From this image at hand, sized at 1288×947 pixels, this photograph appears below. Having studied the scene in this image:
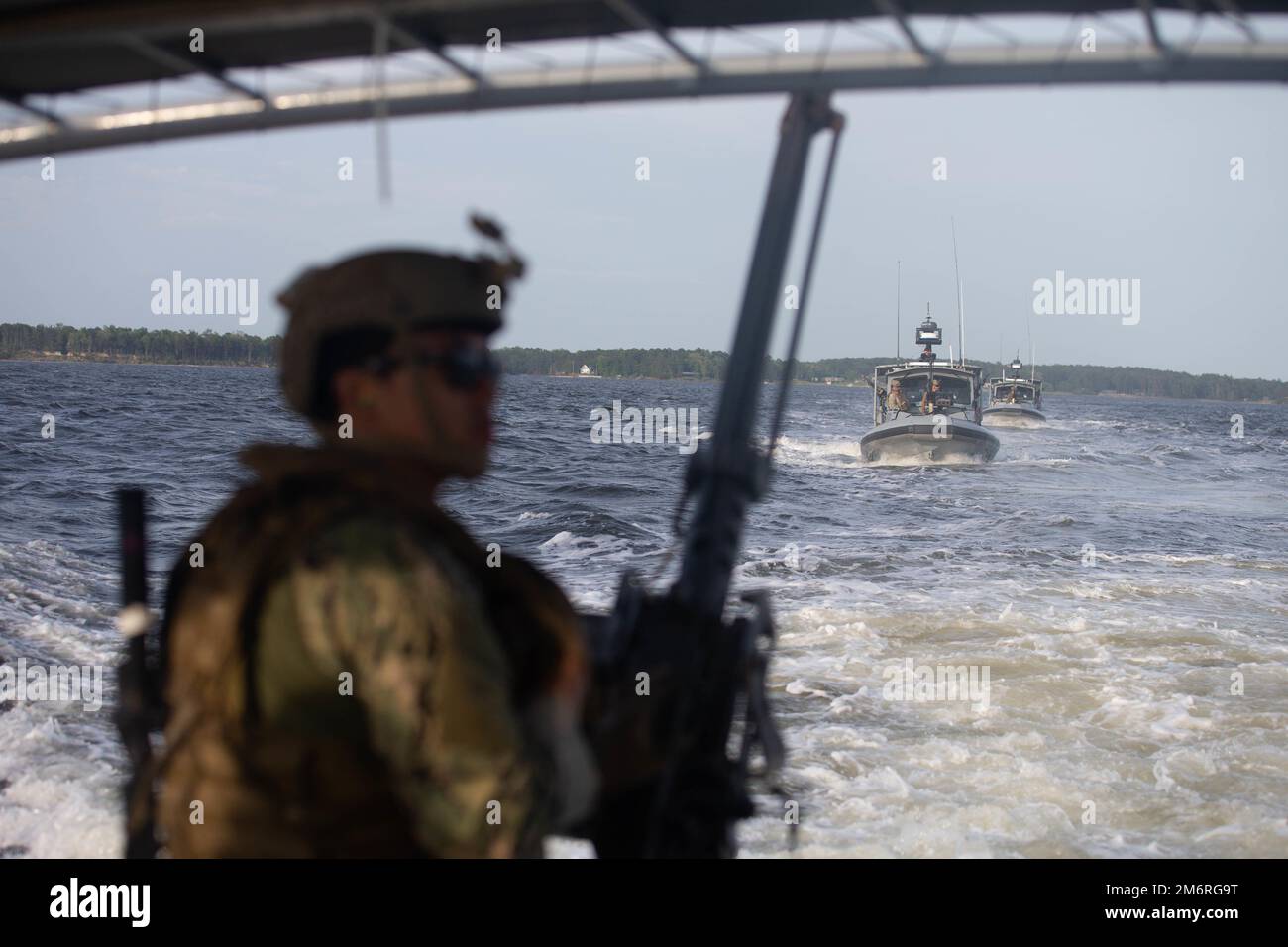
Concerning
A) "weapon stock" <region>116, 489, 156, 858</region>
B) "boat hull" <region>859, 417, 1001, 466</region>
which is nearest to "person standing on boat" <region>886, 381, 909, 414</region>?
"boat hull" <region>859, 417, 1001, 466</region>

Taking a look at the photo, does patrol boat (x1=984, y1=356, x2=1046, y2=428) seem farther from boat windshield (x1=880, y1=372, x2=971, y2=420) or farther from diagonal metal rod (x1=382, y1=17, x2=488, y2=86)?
diagonal metal rod (x1=382, y1=17, x2=488, y2=86)

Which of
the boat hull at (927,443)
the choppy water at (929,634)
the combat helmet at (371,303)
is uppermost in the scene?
the combat helmet at (371,303)

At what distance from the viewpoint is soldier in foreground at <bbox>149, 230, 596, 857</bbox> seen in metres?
1.45

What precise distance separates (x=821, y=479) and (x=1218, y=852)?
25.8 m

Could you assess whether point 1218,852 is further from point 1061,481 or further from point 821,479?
point 1061,481

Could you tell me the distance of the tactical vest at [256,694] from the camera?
4.93 feet

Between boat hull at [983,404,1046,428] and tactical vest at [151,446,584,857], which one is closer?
tactical vest at [151,446,584,857]

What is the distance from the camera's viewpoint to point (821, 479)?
33.1 metres

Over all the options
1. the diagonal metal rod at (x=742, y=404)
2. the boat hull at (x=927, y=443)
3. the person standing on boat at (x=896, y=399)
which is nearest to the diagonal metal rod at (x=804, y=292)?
the diagonal metal rod at (x=742, y=404)

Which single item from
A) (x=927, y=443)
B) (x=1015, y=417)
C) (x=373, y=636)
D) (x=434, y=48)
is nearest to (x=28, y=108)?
(x=434, y=48)

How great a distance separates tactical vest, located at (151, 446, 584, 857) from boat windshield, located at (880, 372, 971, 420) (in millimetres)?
42329

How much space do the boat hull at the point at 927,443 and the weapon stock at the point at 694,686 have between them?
116 ft

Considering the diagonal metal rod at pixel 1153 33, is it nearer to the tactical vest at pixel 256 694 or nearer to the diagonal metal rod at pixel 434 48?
the diagonal metal rod at pixel 434 48
